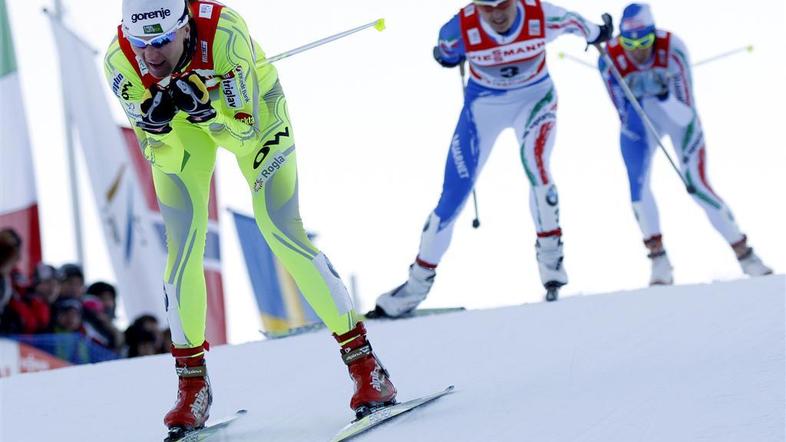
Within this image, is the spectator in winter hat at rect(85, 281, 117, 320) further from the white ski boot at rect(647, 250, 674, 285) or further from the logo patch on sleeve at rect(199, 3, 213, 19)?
the logo patch on sleeve at rect(199, 3, 213, 19)

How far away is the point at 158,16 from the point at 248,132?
55cm

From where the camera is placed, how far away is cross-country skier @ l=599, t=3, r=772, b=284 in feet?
29.8

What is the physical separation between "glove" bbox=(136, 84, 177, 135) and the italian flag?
631 centimetres

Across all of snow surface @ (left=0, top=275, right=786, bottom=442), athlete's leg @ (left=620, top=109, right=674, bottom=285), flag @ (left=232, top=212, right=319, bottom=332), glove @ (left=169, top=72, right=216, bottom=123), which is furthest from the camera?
flag @ (left=232, top=212, right=319, bottom=332)

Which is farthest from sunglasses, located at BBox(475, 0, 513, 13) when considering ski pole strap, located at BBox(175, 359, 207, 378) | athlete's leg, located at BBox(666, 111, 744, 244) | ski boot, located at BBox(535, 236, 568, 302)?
ski pole strap, located at BBox(175, 359, 207, 378)

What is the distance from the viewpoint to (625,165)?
30.7ft

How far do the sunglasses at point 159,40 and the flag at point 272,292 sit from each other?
840 centimetres

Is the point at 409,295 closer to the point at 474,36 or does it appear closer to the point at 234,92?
the point at 474,36

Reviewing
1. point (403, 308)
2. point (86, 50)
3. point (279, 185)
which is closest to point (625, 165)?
point (403, 308)

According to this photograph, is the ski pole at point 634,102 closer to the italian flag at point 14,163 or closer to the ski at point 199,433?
the ski at point 199,433

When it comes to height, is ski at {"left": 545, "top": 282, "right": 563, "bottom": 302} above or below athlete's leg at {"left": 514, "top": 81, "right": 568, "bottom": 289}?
below

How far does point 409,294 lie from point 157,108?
12.1 ft

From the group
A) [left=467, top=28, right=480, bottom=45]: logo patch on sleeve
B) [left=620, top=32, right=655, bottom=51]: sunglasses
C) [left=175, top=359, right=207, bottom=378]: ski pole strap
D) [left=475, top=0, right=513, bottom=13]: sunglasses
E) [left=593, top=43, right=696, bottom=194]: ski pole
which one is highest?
[left=475, top=0, right=513, bottom=13]: sunglasses

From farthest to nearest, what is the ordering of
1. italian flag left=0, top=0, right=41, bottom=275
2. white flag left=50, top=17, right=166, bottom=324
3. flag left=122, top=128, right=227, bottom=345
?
flag left=122, top=128, right=227, bottom=345
white flag left=50, top=17, right=166, bottom=324
italian flag left=0, top=0, right=41, bottom=275
